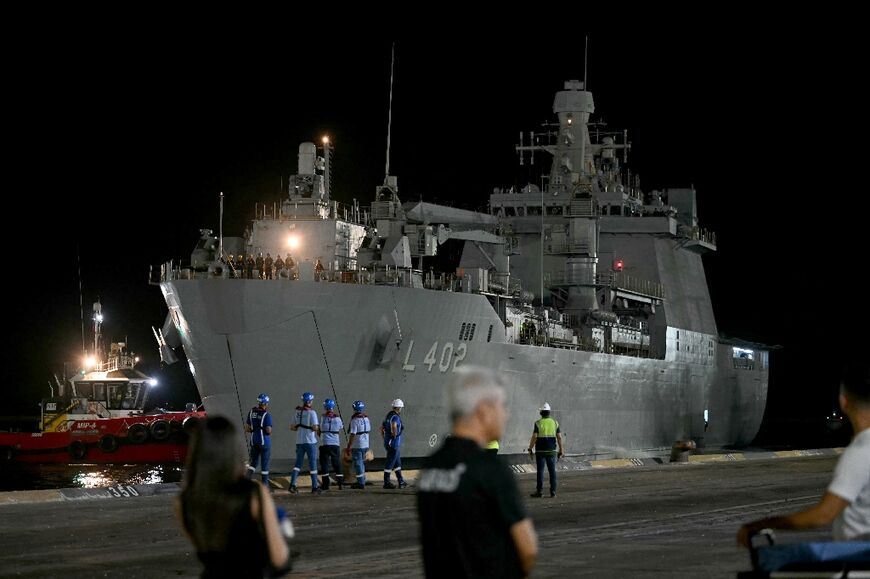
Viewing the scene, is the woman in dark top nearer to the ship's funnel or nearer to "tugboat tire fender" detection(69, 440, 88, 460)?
the ship's funnel

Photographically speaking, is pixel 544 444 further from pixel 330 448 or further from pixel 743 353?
pixel 743 353

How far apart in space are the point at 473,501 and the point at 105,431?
40.1 m

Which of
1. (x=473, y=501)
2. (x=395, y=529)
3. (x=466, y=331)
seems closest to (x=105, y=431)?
(x=466, y=331)

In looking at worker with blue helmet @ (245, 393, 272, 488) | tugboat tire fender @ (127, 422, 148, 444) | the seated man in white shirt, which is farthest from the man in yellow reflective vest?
tugboat tire fender @ (127, 422, 148, 444)

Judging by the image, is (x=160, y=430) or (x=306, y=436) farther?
(x=160, y=430)

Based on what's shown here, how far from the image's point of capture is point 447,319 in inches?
1387

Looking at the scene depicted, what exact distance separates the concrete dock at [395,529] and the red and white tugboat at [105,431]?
19996 millimetres

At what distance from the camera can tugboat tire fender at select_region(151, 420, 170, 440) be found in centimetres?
4294

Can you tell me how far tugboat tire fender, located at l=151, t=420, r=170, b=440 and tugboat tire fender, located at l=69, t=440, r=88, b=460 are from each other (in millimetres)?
2325

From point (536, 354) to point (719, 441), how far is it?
19.0 metres

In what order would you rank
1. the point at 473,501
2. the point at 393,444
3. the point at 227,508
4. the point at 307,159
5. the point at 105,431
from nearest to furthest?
the point at 473,501 < the point at 227,508 < the point at 393,444 < the point at 307,159 < the point at 105,431

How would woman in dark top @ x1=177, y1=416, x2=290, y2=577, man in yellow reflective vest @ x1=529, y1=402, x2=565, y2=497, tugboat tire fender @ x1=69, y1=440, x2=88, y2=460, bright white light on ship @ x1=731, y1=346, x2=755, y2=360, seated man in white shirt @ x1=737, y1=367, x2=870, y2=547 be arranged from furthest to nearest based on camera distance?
bright white light on ship @ x1=731, y1=346, x2=755, y2=360
tugboat tire fender @ x1=69, y1=440, x2=88, y2=460
man in yellow reflective vest @ x1=529, y1=402, x2=565, y2=497
seated man in white shirt @ x1=737, y1=367, x2=870, y2=547
woman in dark top @ x1=177, y1=416, x2=290, y2=577

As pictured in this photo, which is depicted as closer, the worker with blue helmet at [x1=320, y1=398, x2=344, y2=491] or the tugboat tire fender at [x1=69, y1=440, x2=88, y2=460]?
the worker with blue helmet at [x1=320, y1=398, x2=344, y2=491]

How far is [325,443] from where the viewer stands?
22.5m
